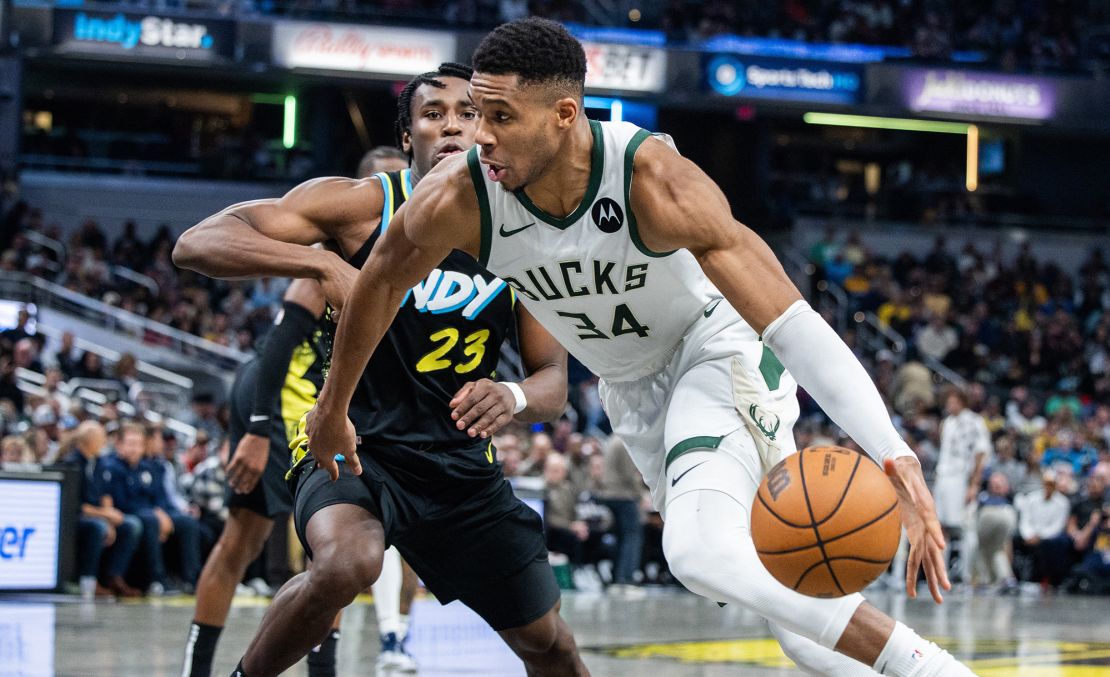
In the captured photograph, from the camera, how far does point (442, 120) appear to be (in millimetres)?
4895

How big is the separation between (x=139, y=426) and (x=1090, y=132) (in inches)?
938

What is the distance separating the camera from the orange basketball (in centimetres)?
361

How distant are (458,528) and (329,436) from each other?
59 centimetres

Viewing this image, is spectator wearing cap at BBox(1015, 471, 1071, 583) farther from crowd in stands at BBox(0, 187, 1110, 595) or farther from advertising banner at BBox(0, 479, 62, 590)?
advertising banner at BBox(0, 479, 62, 590)

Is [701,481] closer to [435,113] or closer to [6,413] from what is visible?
[435,113]

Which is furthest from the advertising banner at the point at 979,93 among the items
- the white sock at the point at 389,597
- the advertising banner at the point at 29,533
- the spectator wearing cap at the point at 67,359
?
the white sock at the point at 389,597

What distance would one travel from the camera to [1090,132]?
3055 centimetres

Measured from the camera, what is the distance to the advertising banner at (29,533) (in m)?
11.3

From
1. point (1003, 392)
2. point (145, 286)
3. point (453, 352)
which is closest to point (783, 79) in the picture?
point (1003, 392)

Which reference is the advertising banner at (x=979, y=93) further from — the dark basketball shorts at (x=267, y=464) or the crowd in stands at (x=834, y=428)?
the dark basketball shorts at (x=267, y=464)

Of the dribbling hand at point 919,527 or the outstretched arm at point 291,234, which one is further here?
the outstretched arm at point 291,234

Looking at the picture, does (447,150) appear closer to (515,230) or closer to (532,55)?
(515,230)

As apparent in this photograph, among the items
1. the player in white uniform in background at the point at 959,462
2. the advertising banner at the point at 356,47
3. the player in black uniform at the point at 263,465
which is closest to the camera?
the player in black uniform at the point at 263,465

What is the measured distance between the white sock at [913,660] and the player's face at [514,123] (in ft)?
4.96
